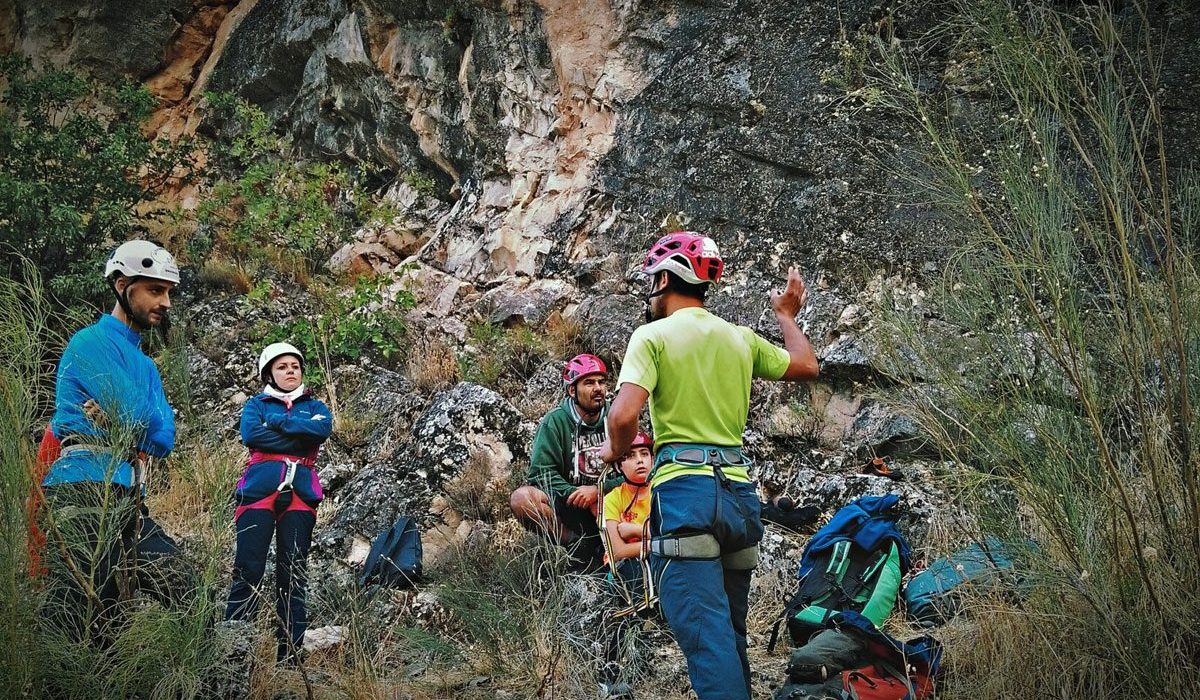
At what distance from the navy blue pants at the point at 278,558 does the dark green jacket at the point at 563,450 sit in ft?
4.27

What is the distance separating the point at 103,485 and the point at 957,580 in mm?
3793

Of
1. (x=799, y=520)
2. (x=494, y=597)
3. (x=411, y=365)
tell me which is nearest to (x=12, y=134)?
(x=411, y=365)

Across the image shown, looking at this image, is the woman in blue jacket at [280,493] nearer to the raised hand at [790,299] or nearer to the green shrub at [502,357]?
the raised hand at [790,299]

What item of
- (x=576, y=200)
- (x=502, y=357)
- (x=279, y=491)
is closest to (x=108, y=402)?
(x=279, y=491)

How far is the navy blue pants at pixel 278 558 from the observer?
4.99 metres

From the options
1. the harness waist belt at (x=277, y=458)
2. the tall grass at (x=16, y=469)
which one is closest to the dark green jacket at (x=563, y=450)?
the harness waist belt at (x=277, y=458)

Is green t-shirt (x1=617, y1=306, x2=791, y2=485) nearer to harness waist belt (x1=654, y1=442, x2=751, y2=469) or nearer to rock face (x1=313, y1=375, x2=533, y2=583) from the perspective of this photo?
harness waist belt (x1=654, y1=442, x2=751, y2=469)

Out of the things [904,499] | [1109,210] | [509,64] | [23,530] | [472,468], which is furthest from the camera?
[509,64]

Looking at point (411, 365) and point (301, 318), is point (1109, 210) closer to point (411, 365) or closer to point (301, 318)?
point (411, 365)

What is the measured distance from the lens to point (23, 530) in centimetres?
330

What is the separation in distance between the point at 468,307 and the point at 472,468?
292 cm

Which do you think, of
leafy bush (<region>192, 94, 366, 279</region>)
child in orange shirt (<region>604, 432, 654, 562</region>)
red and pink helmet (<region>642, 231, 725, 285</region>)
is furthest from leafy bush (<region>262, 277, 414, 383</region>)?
red and pink helmet (<region>642, 231, 725, 285</region>)

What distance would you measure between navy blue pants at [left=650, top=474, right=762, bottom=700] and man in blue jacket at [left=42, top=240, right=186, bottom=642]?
190 centimetres

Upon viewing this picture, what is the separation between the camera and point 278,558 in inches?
208
